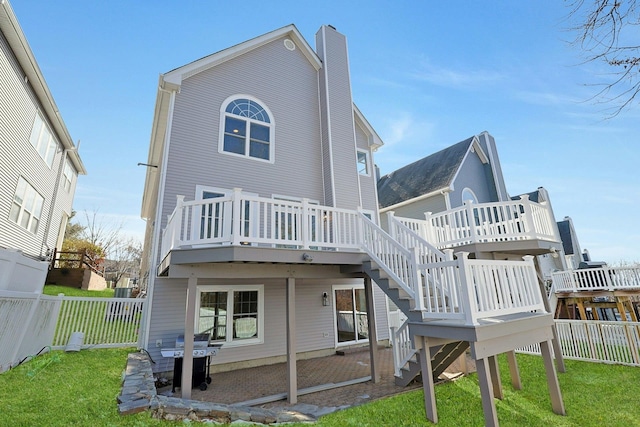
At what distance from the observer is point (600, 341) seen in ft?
29.6

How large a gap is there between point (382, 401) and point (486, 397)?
206 centimetres

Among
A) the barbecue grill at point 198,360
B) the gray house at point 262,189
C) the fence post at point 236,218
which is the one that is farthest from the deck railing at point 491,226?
the barbecue grill at point 198,360

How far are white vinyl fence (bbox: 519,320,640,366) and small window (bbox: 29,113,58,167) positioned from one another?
2039 cm

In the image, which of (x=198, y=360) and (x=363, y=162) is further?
(x=363, y=162)

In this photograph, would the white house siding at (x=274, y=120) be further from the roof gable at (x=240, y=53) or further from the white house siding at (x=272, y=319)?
the white house siding at (x=272, y=319)

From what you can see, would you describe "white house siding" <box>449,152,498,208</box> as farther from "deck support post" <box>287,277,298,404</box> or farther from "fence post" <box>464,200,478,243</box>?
"deck support post" <box>287,277,298,404</box>

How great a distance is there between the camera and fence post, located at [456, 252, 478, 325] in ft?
15.5

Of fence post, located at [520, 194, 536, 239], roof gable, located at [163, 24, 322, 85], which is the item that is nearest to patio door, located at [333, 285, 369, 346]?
fence post, located at [520, 194, 536, 239]

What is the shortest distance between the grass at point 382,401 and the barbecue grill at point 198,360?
1.09 m

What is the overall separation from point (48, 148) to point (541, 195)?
28366 mm

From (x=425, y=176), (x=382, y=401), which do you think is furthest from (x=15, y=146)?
(x=425, y=176)

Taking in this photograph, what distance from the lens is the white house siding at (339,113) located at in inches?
438

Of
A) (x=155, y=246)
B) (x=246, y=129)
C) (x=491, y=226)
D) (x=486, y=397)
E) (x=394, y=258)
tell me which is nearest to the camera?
(x=486, y=397)

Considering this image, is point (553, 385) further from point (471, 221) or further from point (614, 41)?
point (614, 41)
